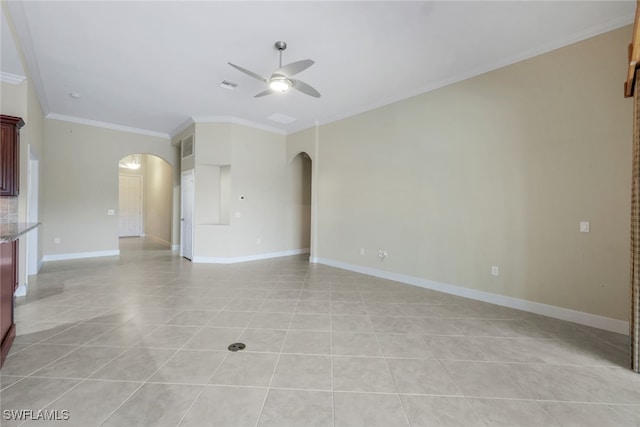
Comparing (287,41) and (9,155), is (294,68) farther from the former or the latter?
(9,155)

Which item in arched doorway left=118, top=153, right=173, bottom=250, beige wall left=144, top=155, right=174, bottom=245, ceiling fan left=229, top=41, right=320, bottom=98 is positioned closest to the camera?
ceiling fan left=229, top=41, right=320, bottom=98

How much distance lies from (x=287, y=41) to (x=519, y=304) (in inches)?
170

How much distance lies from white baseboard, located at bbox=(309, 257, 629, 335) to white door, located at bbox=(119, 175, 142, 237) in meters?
9.84

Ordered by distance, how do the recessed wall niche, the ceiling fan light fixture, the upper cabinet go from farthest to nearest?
the recessed wall niche → the upper cabinet → the ceiling fan light fixture

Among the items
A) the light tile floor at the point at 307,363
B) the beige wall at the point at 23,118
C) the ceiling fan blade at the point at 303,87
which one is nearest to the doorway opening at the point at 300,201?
the light tile floor at the point at 307,363

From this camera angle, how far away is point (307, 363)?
6.93 feet

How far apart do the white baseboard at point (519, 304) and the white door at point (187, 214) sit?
4210 millimetres

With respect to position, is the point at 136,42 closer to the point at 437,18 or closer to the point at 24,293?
the point at 437,18

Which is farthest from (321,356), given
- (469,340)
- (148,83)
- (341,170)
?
(148,83)

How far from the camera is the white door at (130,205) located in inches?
399

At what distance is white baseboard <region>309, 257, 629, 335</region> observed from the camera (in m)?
2.73

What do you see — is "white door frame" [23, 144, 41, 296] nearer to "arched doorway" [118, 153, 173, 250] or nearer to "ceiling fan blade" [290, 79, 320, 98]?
"arched doorway" [118, 153, 173, 250]

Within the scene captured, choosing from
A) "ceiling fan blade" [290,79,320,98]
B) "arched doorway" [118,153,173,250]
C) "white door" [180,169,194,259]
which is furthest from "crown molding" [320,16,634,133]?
"arched doorway" [118,153,173,250]

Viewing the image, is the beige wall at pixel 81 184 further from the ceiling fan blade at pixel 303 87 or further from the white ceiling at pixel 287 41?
the ceiling fan blade at pixel 303 87
